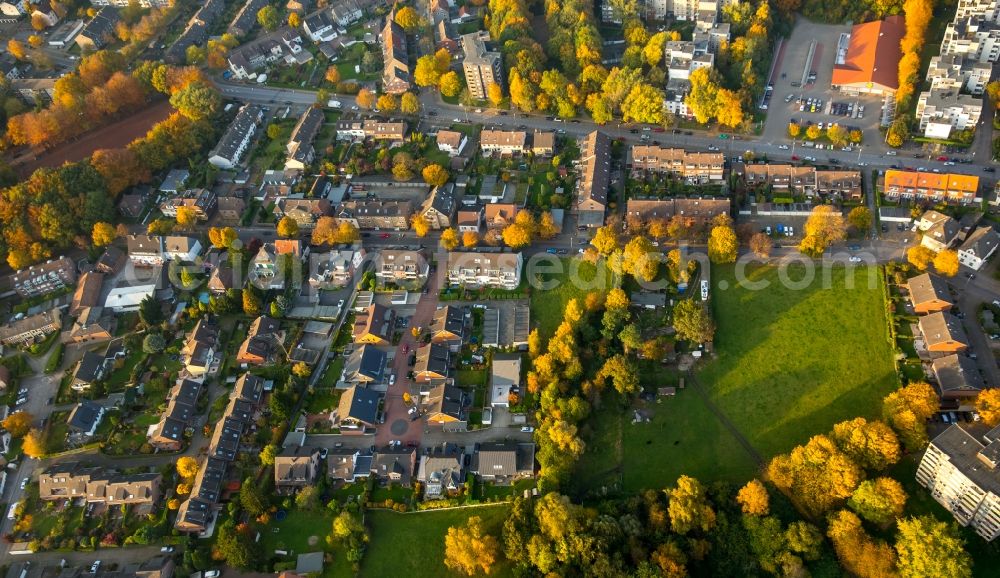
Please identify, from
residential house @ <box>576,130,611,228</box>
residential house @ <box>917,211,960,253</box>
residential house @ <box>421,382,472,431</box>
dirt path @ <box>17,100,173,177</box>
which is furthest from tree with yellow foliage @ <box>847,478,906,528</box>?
dirt path @ <box>17,100,173,177</box>

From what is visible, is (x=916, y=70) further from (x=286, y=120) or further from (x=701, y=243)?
(x=286, y=120)

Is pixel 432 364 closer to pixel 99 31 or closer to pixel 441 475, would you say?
pixel 441 475

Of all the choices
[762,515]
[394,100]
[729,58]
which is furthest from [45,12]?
[762,515]

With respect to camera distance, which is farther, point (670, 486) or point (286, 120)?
point (286, 120)

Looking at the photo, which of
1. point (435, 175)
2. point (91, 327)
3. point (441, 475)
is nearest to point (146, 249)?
point (91, 327)

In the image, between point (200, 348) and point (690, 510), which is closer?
point (690, 510)

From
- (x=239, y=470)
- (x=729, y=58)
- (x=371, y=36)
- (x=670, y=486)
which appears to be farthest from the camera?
(x=371, y=36)
